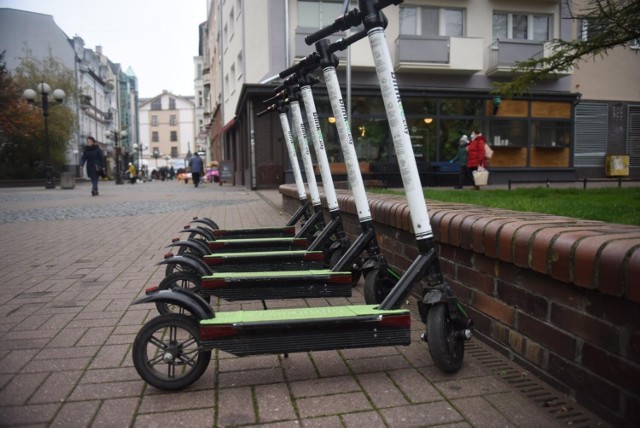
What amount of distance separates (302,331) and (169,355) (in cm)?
68

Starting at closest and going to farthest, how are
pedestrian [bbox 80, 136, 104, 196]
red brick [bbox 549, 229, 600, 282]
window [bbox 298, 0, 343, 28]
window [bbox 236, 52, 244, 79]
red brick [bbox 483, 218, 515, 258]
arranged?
red brick [bbox 549, 229, 600, 282] < red brick [bbox 483, 218, 515, 258] < pedestrian [bbox 80, 136, 104, 196] < window [bbox 298, 0, 343, 28] < window [bbox 236, 52, 244, 79]

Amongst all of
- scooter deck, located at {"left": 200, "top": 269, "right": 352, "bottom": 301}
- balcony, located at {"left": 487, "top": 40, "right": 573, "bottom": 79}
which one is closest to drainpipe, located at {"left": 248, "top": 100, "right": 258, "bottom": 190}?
balcony, located at {"left": 487, "top": 40, "right": 573, "bottom": 79}

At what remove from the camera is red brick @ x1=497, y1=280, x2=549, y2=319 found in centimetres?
260

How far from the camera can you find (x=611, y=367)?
2.17 metres

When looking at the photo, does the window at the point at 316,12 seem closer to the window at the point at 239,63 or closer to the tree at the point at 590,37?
the window at the point at 239,63

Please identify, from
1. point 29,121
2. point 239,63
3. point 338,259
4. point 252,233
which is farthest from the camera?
point 29,121

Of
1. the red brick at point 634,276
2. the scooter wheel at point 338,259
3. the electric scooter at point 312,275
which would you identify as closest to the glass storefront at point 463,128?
the scooter wheel at point 338,259

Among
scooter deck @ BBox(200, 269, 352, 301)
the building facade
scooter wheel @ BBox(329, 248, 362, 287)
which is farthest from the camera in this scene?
the building facade

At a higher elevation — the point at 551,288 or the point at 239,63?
the point at 239,63

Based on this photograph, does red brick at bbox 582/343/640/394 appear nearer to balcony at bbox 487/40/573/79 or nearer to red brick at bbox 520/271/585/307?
red brick at bbox 520/271/585/307

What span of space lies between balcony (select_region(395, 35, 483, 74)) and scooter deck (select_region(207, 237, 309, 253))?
649 inches

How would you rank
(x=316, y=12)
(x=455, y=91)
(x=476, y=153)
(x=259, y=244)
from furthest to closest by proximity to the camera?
(x=455, y=91)
(x=316, y=12)
(x=476, y=153)
(x=259, y=244)

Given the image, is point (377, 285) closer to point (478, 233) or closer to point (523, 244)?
point (478, 233)

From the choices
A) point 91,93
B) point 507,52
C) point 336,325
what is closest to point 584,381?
point 336,325
